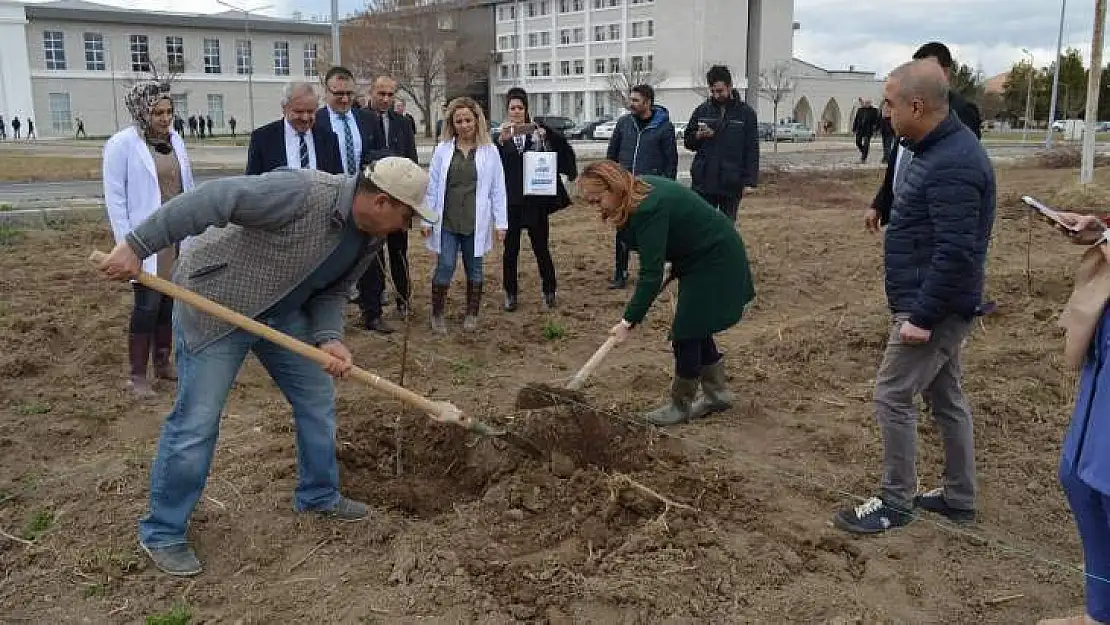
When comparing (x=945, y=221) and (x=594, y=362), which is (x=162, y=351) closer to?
(x=594, y=362)

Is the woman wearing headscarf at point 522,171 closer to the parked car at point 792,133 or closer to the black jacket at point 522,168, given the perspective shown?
the black jacket at point 522,168

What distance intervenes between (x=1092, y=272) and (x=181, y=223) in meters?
2.93

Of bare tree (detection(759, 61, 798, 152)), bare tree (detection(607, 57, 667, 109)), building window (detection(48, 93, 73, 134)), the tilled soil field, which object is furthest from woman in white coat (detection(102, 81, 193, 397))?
bare tree (detection(759, 61, 798, 152))

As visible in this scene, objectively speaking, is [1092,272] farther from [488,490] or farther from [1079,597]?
[488,490]

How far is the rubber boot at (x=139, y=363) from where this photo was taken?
5664mm

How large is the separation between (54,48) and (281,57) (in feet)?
48.1

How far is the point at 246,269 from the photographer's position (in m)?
3.42

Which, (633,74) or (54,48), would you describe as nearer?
(54,48)

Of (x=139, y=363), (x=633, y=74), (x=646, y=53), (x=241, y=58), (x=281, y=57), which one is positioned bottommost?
(x=139, y=363)

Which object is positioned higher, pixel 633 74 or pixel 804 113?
pixel 633 74

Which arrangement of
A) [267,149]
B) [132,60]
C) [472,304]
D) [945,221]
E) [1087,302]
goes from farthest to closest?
[132,60] < [472,304] < [267,149] < [945,221] < [1087,302]

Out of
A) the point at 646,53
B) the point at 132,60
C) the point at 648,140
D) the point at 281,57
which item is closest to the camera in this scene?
the point at 648,140

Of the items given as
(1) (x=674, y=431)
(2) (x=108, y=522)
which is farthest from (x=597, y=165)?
(2) (x=108, y=522)

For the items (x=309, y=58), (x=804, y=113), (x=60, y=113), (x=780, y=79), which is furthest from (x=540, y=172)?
(x=804, y=113)
